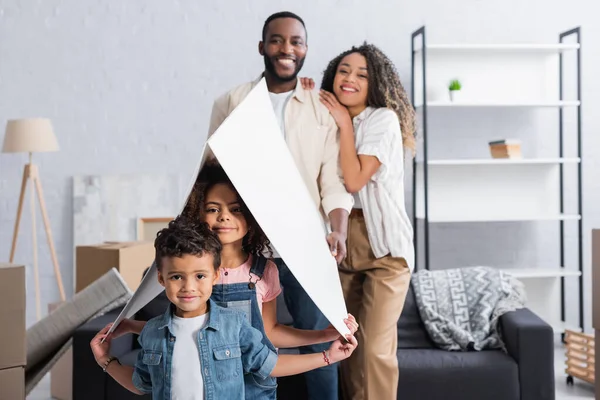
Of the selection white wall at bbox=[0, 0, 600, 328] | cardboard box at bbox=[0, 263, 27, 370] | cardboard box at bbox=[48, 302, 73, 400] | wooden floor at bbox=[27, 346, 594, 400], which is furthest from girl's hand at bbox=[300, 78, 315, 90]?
white wall at bbox=[0, 0, 600, 328]

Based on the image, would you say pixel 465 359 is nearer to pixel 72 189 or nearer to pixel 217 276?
pixel 217 276

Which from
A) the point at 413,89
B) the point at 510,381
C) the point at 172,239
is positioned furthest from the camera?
the point at 413,89

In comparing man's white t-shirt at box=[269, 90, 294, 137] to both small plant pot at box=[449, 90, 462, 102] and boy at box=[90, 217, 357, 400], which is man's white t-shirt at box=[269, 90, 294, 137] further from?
small plant pot at box=[449, 90, 462, 102]

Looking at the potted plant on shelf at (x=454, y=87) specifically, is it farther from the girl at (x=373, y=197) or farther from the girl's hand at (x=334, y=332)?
the girl's hand at (x=334, y=332)

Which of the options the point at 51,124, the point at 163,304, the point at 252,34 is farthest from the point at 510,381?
the point at 51,124

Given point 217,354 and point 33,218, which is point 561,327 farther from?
point 217,354

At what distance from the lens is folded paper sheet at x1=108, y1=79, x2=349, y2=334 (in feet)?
4.85

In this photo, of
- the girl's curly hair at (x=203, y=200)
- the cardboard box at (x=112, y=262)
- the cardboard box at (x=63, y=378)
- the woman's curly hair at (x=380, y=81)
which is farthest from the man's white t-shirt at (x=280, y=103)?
the cardboard box at (x=63, y=378)

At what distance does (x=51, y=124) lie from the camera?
460 centimetres

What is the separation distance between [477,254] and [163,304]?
95.0 inches

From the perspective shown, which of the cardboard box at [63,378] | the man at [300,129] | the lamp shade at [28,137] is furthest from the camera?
the lamp shade at [28,137]

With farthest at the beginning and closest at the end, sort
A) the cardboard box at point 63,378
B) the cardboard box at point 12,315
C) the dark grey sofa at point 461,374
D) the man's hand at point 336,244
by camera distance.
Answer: the cardboard box at point 63,378 < the dark grey sofa at point 461,374 < the cardboard box at point 12,315 < the man's hand at point 336,244

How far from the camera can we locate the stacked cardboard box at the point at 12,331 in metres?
2.36

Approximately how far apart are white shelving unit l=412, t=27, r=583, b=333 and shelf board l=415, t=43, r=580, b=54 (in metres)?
0.01
